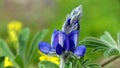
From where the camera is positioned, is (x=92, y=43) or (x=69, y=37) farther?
(x=92, y=43)

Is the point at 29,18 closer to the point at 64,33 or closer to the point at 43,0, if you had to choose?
the point at 43,0

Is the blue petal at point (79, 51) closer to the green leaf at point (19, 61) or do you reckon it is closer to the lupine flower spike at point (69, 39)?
the lupine flower spike at point (69, 39)

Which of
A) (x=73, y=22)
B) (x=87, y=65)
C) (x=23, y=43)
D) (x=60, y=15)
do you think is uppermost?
(x=60, y=15)

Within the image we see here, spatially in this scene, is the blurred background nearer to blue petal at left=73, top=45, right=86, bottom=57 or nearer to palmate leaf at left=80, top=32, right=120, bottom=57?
palmate leaf at left=80, top=32, right=120, bottom=57

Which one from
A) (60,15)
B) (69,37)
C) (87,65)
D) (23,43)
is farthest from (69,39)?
(60,15)

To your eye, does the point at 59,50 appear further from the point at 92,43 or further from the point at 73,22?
the point at 92,43

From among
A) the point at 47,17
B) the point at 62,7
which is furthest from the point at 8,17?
the point at 62,7
